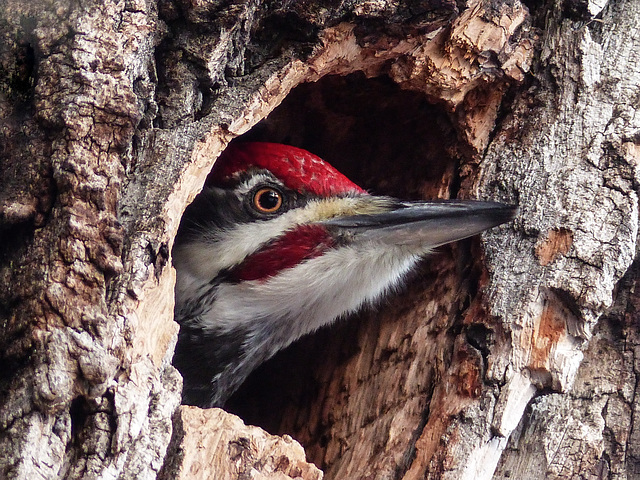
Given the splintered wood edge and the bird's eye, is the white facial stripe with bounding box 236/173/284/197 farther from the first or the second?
the splintered wood edge

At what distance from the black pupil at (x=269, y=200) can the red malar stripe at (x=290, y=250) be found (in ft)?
0.55

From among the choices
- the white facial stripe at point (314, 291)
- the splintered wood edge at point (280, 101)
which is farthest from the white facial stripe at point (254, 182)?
the splintered wood edge at point (280, 101)

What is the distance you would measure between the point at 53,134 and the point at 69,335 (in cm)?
49

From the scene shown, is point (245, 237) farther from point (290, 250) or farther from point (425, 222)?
point (425, 222)

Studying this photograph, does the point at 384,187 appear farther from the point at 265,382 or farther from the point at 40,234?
the point at 40,234

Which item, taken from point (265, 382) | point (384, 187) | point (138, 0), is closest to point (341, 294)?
point (384, 187)

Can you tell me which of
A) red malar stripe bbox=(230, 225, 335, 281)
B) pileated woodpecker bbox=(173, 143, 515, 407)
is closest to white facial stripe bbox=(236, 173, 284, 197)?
pileated woodpecker bbox=(173, 143, 515, 407)

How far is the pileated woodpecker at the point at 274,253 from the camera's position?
2740mm

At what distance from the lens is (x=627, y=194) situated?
8.45ft

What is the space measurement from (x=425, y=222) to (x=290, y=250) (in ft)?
1.62

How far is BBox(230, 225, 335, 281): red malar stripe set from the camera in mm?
2748

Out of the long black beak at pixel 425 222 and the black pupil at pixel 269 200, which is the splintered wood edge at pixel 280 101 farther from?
the black pupil at pixel 269 200

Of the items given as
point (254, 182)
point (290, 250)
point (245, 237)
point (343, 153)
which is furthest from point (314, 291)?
point (343, 153)

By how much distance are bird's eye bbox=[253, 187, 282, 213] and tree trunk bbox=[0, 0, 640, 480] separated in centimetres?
44
